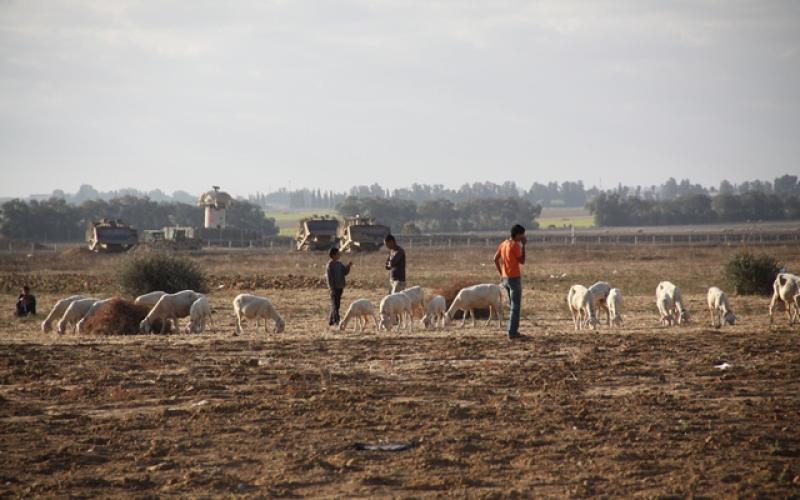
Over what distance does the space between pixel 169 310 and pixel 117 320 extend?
1135 millimetres

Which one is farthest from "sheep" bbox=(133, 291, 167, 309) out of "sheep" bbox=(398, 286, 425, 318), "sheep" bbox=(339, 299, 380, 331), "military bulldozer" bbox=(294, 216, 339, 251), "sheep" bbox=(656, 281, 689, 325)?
"military bulldozer" bbox=(294, 216, 339, 251)

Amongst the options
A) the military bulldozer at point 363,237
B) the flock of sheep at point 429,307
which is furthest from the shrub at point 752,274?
the military bulldozer at point 363,237

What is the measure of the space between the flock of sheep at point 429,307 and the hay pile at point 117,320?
241 mm

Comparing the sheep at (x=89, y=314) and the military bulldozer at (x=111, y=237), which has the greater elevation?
the military bulldozer at (x=111, y=237)

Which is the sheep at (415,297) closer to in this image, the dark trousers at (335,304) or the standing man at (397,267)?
the standing man at (397,267)

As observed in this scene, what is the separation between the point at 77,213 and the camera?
134 metres

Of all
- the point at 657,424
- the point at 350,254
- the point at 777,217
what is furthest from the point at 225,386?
the point at 777,217

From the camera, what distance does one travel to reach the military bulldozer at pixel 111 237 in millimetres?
72375

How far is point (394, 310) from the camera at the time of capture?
73.6ft

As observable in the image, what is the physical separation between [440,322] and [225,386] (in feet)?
29.8

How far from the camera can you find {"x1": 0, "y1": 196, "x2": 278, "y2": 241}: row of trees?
4872 inches

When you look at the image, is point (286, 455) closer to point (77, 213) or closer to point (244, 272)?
point (244, 272)

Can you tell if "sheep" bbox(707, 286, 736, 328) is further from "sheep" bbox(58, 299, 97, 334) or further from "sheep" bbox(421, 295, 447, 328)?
"sheep" bbox(58, 299, 97, 334)

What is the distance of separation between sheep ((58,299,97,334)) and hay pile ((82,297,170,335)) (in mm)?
545
